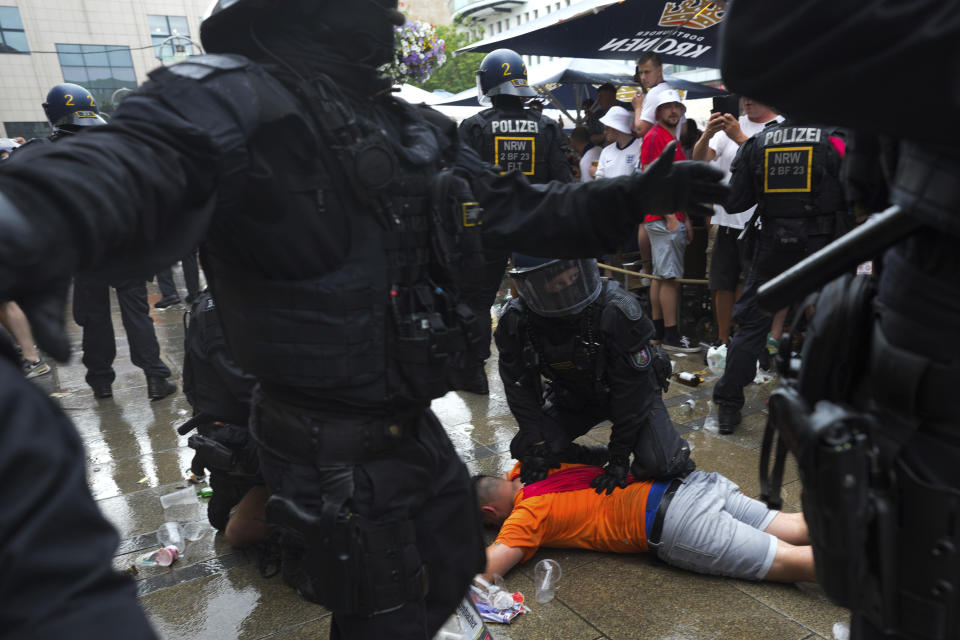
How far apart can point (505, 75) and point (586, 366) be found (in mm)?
2952

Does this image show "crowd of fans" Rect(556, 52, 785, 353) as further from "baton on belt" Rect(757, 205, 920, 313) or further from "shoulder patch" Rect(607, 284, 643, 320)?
"baton on belt" Rect(757, 205, 920, 313)

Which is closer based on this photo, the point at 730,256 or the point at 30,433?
the point at 30,433

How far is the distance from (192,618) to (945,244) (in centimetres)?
288

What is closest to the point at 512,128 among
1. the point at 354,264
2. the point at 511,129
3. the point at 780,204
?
the point at 511,129

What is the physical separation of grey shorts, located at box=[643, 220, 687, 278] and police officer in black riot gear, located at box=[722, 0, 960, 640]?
16.0 feet

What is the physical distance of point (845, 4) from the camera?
3.29ft

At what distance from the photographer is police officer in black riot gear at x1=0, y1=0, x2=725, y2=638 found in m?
1.54

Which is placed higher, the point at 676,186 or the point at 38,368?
the point at 676,186

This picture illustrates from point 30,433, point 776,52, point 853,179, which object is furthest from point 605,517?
point 30,433

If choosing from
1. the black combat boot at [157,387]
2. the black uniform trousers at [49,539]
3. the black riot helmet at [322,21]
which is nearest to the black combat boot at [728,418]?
the black riot helmet at [322,21]

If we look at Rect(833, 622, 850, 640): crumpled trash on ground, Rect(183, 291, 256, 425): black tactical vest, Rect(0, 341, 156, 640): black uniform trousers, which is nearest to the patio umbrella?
Rect(183, 291, 256, 425): black tactical vest

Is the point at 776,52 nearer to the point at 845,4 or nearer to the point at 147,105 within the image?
the point at 845,4

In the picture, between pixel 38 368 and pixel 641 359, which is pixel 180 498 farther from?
pixel 38 368

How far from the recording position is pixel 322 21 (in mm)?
1658
